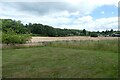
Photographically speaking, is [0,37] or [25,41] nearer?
[0,37]

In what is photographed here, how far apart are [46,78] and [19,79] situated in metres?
0.81

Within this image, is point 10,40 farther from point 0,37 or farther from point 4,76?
point 4,76

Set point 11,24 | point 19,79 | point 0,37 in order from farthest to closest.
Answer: point 11,24 < point 0,37 < point 19,79

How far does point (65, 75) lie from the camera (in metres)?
6.10

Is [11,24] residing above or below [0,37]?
above

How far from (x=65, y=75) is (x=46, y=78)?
0.71m

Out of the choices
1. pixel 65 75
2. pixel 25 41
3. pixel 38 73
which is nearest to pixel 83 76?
pixel 65 75

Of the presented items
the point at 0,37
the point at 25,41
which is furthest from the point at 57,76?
the point at 25,41

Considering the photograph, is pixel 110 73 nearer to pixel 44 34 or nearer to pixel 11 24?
pixel 11 24

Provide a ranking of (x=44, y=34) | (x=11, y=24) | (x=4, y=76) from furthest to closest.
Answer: (x=44, y=34), (x=11, y=24), (x=4, y=76)

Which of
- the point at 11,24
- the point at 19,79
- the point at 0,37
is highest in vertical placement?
the point at 11,24

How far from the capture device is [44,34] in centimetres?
5066

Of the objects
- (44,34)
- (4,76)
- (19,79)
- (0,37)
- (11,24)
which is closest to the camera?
(19,79)

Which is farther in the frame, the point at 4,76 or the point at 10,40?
the point at 10,40
